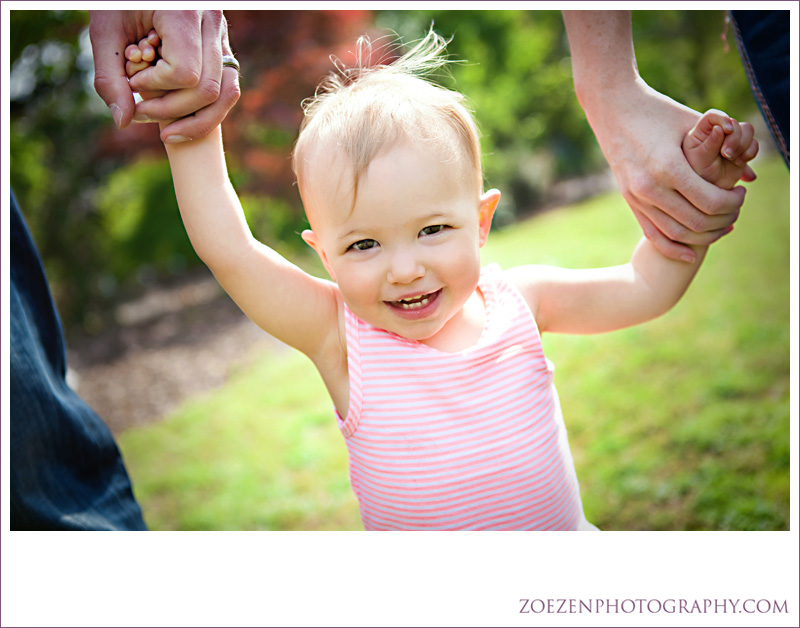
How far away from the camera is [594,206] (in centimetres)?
861

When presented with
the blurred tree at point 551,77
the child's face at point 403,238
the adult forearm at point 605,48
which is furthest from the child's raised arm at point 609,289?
the blurred tree at point 551,77

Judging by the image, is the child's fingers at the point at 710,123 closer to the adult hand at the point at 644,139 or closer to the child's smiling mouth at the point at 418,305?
the adult hand at the point at 644,139

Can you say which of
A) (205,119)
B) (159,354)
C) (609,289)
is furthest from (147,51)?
(159,354)

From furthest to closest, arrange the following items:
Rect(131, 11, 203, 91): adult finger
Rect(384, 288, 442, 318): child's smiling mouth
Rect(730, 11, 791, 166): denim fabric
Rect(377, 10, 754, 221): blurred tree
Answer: Rect(377, 10, 754, 221): blurred tree
Rect(730, 11, 791, 166): denim fabric
Rect(384, 288, 442, 318): child's smiling mouth
Rect(131, 11, 203, 91): adult finger

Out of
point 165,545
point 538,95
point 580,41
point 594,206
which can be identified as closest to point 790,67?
point 580,41

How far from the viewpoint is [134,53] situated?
3.63 ft

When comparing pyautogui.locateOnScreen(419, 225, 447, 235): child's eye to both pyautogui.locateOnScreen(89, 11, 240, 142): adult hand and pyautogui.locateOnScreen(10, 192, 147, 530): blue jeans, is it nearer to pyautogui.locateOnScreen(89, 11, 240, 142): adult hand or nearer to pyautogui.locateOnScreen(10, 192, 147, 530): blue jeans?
pyautogui.locateOnScreen(89, 11, 240, 142): adult hand

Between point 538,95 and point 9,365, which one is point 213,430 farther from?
point 538,95

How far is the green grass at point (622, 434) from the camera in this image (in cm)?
264

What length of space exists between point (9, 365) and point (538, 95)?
10952 millimetres

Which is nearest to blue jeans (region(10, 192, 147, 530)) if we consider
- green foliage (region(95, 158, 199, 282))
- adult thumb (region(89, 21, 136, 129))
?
adult thumb (region(89, 21, 136, 129))

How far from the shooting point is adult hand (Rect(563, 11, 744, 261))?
126cm

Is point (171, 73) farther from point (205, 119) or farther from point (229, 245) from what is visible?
point (229, 245)

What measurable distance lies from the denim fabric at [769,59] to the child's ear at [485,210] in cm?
60
